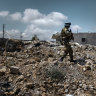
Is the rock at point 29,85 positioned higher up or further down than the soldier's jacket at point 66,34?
further down

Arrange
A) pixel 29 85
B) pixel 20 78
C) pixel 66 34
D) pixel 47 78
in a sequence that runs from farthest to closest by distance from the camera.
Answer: pixel 66 34 < pixel 47 78 < pixel 20 78 < pixel 29 85

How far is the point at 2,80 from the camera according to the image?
6.66 metres

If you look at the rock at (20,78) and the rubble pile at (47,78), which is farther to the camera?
the rock at (20,78)

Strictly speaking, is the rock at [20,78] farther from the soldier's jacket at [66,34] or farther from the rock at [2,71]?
the soldier's jacket at [66,34]

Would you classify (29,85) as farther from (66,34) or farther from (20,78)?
(66,34)

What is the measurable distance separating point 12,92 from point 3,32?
10.9 meters

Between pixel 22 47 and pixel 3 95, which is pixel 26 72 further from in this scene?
pixel 22 47

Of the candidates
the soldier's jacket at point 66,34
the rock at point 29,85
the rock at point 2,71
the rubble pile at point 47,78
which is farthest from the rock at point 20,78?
the soldier's jacket at point 66,34

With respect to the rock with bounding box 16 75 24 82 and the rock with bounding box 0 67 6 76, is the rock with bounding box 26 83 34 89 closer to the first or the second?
the rock with bounding box 16 75 24 82

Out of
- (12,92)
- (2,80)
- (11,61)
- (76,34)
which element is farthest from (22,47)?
(76,34)

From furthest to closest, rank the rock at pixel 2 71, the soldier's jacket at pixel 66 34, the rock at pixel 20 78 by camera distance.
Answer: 1. the soldier's jacket at pixel 66 34
2. the rock at pixel 2 71
3. the rock at pixel 20 78

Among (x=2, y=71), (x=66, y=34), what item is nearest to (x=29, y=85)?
(x=2, y=71)

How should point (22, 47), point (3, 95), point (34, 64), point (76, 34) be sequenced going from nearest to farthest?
point (3, 95)
point (34, 64)
point (22, 47)
point (76, 34)

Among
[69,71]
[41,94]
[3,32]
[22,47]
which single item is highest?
[3,32]
